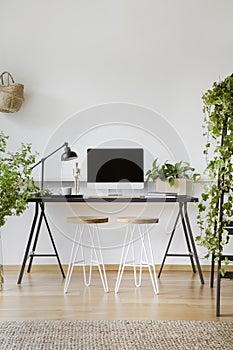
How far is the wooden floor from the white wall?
0.77 meters

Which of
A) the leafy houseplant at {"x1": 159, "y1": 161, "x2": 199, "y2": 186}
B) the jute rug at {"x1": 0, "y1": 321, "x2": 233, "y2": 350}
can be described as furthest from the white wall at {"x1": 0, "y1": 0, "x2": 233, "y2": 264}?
the jute rug at {"x1": 0, "y1": 321, "x2": 233, "y2": 350}

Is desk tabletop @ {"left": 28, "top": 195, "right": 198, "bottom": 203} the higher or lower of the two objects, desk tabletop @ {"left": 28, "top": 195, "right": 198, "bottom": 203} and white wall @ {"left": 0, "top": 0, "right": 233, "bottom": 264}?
the lower

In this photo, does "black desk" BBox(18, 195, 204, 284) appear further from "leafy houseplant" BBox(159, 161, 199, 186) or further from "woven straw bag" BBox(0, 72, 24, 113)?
"woven straw bag" BBox(0, 72, 24, 113)

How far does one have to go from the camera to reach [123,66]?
15.5ft

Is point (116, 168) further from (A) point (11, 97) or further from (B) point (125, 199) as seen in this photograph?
(A) point (11, 97)

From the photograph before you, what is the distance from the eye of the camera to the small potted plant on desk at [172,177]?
4367 millimetres

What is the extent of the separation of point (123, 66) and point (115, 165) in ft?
2.99

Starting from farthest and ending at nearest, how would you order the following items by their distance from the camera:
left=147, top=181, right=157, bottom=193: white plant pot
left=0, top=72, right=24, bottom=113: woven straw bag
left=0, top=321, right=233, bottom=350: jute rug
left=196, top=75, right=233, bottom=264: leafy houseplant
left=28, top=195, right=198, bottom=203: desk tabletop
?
left=147, top=181, right=157, bottom=193: white plant pot
left=0, top=72, right=24, bottom=113: woven straw bag
left=28, top=195, right=198, bottom=203: desk tabletop
left=196, top=75, right=233, bottom=264: leafy houseplant
left=0, top=321, right=233, bottom=350: jute rug

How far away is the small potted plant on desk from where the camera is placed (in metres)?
4.37

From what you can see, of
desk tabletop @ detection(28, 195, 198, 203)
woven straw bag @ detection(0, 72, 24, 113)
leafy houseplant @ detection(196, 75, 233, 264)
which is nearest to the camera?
leafy houseplant @ detection(196, 75, 233, 264)

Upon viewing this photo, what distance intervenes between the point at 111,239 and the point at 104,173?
2.06 ft

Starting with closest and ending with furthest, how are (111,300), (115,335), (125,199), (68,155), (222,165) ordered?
(115,335) < (222,165) < (111,300) < (125,199) < (68,155)

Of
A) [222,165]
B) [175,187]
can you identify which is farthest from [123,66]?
[222,165]

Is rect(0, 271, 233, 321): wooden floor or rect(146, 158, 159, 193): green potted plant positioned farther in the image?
rect(146, 158, 159, 193): green potted plant
